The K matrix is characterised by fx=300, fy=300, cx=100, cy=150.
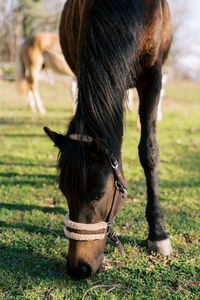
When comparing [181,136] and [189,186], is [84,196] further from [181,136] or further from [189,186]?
[181,136]

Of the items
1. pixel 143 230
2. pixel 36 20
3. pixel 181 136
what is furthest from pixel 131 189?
pixel 36 20

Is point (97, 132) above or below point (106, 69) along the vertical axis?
below

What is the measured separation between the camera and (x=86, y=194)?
173cm

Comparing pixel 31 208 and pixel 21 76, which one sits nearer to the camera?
pixel 31 208

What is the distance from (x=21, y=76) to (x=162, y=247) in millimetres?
9586

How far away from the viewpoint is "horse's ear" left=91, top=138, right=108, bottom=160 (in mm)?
1651

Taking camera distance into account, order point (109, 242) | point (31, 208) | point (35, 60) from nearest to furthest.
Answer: point (109, 242), point (31, 208), point (35, 60)

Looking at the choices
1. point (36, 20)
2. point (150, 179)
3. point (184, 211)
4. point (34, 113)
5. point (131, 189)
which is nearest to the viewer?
point (150, 179)

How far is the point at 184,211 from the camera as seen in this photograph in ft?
10.7

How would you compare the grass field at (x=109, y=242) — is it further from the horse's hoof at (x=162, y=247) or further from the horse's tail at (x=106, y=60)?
the horse's tail at (x=106, y=60)

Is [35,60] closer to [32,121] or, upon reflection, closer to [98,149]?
[32,121]

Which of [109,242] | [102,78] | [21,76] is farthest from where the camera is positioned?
[21,76]

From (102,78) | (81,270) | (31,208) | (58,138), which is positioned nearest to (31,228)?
(31,208)

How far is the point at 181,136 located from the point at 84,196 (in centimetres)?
562
